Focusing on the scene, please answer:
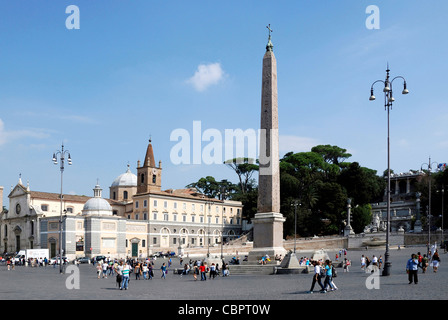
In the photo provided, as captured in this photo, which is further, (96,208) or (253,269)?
(96,208)

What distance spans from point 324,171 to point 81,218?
37915mm

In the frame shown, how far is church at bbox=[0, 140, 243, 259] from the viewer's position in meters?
58.2

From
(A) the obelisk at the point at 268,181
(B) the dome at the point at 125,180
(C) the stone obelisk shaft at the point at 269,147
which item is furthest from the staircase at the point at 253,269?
(B) the dome at the point at 125,180

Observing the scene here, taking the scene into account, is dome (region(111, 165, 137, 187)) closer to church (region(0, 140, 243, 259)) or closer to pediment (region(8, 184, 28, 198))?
church (region(0, 140, 243, 259))

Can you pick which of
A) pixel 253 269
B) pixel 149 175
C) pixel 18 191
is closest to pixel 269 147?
pixel 253 269

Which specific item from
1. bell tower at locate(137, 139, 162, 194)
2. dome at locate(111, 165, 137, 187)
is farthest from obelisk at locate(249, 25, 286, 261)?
dome at locate(111, 165, 137, 187)

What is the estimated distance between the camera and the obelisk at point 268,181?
27797 millimetres

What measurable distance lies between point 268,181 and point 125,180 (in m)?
55.7

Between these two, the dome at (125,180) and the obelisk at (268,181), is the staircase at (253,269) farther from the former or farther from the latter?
the dome at (125,180)

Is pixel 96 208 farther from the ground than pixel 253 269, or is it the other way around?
pixel 96 208

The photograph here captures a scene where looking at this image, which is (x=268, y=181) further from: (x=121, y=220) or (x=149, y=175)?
(x=149, y=175)

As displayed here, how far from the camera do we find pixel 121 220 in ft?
202

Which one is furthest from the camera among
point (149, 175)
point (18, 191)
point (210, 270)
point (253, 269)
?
point (149, 175)
